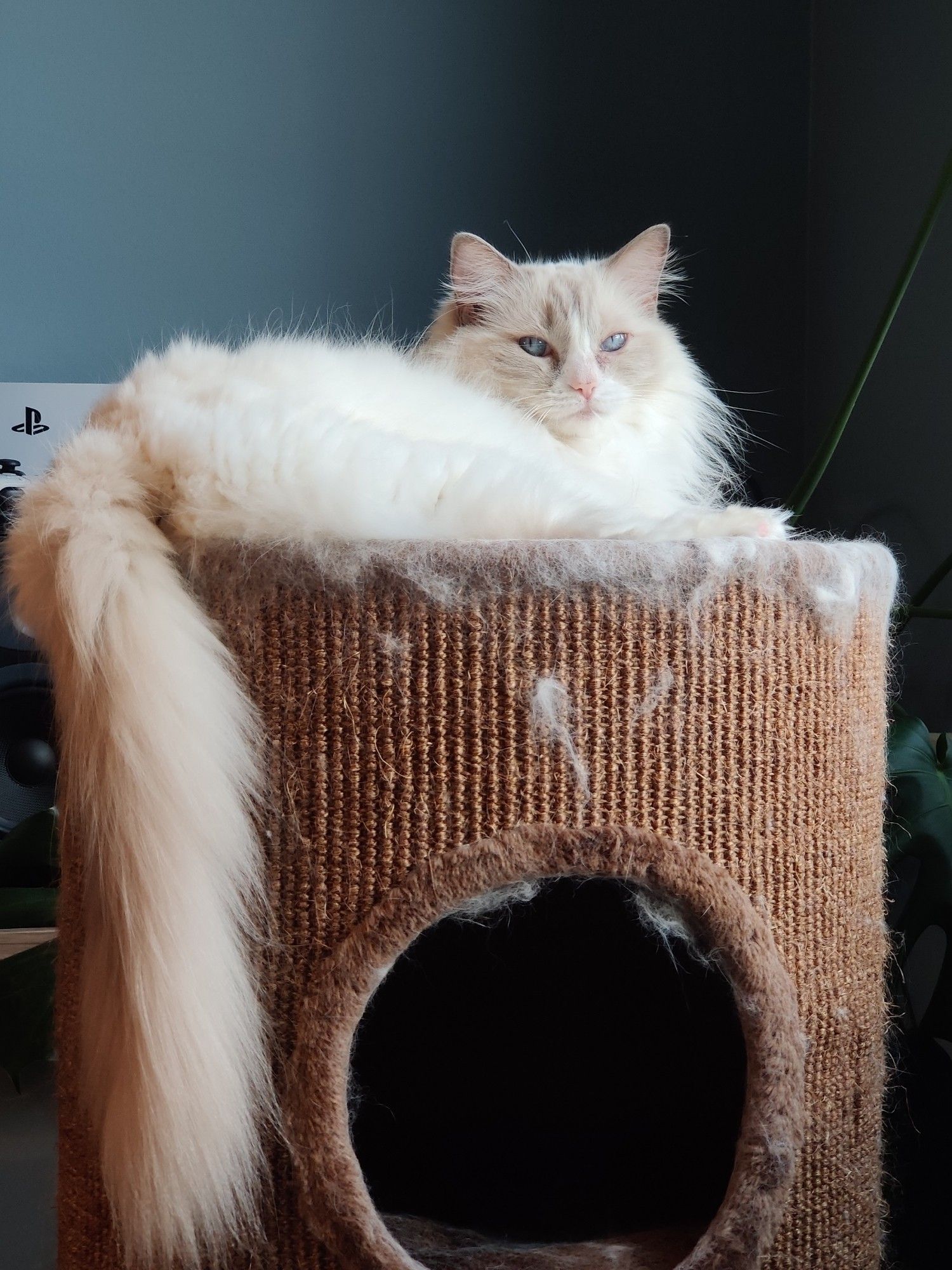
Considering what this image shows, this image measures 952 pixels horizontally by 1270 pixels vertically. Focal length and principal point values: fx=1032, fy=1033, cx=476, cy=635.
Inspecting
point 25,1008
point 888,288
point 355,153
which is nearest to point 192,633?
point 25,1008

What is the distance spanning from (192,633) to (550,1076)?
21.6 inches

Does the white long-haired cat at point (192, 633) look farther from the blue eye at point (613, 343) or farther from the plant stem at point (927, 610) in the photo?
the plant stem at point (927, 610)

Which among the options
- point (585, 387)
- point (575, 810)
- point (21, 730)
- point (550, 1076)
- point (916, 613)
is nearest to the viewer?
point (575, 810)

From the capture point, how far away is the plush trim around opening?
0.63 m

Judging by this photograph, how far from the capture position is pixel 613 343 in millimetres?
1094

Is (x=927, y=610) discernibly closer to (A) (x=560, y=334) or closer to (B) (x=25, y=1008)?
(A) (x=560, y=334)

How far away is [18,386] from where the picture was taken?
176 cm

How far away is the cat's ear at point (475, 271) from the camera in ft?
3.57

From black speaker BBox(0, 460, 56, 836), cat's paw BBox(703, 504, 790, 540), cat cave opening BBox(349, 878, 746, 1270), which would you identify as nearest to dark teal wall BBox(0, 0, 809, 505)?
black speaker BBox(0, 460, 56, 836)

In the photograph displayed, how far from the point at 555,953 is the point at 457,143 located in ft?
5.05

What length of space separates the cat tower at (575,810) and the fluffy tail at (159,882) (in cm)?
4

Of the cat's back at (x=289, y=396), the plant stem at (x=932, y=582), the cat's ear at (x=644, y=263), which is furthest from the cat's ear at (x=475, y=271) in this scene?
the plant stem at (x=932, y=582)

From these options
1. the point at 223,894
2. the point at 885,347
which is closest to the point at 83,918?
the point at 223,894

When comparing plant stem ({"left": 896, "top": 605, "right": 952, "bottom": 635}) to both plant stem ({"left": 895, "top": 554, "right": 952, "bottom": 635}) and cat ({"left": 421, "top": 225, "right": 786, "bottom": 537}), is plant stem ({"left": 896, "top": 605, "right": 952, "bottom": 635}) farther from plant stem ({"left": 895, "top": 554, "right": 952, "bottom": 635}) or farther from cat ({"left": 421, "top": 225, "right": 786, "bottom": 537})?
cat ({"left": 421, "top": 225, "right": 786, "bottom": 537})
